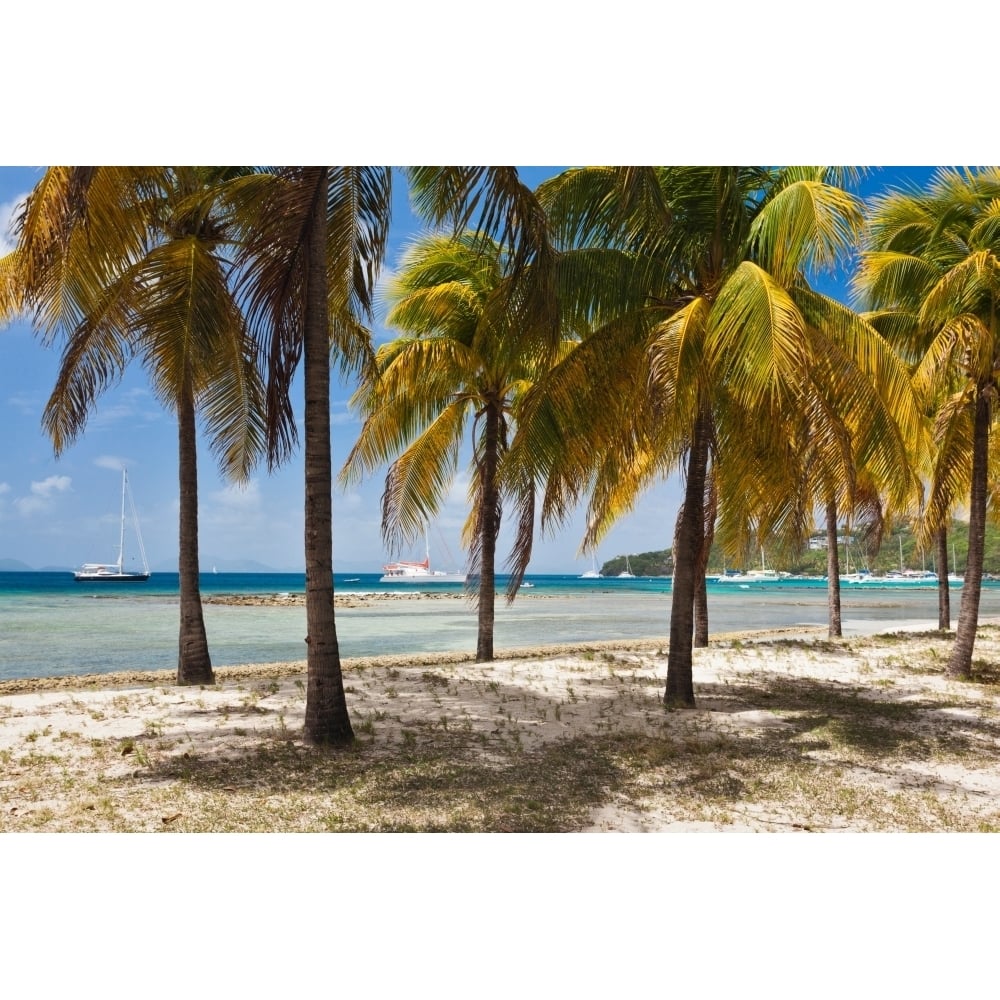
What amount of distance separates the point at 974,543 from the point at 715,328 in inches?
217

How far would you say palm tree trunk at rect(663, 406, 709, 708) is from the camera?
7113 mm

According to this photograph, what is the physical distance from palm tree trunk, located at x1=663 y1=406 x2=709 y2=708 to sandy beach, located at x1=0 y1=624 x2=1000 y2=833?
244 mm

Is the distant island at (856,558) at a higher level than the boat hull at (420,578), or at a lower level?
higher

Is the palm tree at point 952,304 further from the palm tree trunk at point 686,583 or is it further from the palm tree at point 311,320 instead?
the palm tree at point 311,320

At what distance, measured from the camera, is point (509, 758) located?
516 centimetres

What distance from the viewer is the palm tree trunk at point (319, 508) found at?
5414 mm

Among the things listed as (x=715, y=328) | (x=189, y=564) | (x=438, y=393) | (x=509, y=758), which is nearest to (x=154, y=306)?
(x=189, y=564)

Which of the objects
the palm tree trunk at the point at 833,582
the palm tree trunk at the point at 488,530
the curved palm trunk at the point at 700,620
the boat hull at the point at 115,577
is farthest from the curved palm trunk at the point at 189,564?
the boat hull at the point at 115,577

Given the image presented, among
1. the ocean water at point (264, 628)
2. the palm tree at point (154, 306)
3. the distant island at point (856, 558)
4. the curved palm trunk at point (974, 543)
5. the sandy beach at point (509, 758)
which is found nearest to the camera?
the sandy beach at point (509, 758)

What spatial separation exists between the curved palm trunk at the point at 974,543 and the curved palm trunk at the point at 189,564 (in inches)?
314
